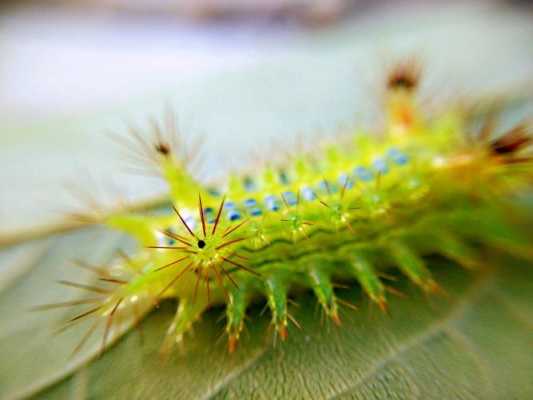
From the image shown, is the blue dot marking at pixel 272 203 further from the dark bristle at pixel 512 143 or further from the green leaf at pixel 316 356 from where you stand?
the dark bristle at pixel 512 143

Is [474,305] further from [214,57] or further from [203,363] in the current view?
[214,57]

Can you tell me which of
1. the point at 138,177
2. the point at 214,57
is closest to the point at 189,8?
the point at 214,57

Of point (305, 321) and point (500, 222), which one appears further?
point (500, 222)

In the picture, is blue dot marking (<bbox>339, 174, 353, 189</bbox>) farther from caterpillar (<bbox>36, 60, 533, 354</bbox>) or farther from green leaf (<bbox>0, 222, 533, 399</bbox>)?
green leaf (<bbox>0, 222, 533, 399</bbox>)

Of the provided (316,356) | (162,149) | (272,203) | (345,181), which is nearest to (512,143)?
(345,181)

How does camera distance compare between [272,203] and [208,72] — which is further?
[208,72]

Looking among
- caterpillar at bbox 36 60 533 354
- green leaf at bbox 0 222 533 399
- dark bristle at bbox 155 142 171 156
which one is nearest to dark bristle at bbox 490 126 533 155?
caterpillar at bbox 36 60 533 354

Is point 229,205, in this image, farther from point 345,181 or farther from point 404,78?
point 404,78
